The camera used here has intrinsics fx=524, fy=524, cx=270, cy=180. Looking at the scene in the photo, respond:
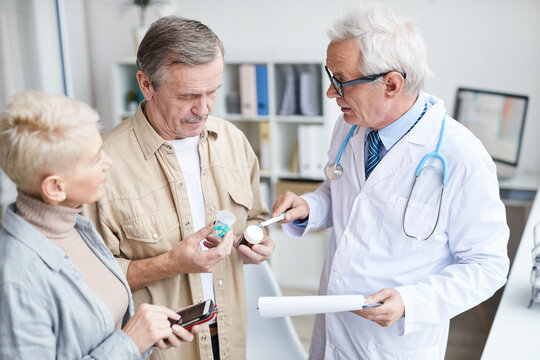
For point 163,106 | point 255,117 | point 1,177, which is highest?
point 163,106

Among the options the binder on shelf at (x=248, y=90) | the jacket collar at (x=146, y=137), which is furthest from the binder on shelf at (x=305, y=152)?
the jacket collar at (x=146, y=137)

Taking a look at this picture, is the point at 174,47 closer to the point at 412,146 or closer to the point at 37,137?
the point at 37,137

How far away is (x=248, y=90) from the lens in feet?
12.2

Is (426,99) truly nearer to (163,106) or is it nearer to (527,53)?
(163,106)

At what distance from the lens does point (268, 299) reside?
1402 millimetres

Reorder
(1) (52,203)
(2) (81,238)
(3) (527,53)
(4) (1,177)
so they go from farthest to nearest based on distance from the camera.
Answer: (4) (1,177) → (3) (527,53) → (2) (81,238) → (1) (52,203)

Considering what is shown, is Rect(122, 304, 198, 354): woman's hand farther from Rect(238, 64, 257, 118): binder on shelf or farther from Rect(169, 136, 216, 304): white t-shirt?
Rect(238, 64, 257, 118): binder on shelf

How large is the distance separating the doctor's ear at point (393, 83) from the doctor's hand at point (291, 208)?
19.1 inches

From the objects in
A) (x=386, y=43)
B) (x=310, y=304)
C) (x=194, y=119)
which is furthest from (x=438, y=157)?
(x=194, y=119)

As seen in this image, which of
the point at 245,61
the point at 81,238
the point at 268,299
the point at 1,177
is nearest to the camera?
the point at 81,238

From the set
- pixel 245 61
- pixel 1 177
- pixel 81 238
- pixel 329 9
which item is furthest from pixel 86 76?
pixel 81 238

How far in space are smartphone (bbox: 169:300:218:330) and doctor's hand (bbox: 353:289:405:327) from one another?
402 mm

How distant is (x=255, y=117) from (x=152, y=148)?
2.27m

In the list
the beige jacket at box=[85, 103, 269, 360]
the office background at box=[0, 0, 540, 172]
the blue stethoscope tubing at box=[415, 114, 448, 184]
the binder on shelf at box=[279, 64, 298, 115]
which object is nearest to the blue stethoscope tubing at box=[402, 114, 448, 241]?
the blue stethoscope tubing at box=[415, 114, 448, 184]
